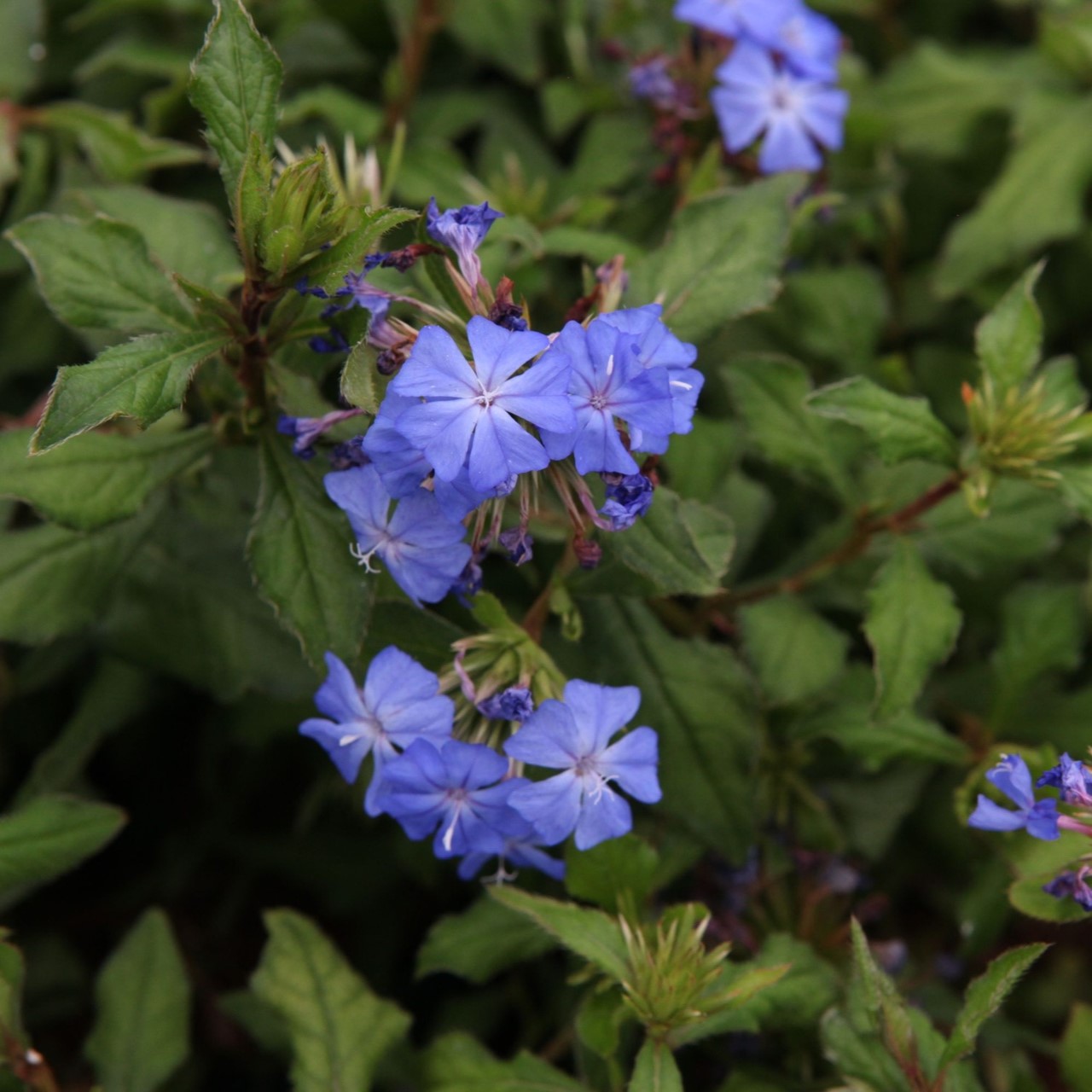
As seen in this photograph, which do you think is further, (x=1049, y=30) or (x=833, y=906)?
(x=1049, y=30)

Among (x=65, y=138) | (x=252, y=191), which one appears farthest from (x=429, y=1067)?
(x=65, y=138)

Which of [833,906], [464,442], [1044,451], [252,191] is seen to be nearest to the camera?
[464,442]

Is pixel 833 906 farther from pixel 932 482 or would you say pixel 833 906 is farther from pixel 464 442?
pixel 464 442

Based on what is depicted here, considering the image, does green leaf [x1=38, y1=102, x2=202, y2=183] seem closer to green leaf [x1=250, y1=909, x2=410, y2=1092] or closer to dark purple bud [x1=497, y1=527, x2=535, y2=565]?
dark purple bud [x1=497, y1=527, x2=535, y2=565]

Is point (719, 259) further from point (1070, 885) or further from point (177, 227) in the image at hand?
point (1070, 885)

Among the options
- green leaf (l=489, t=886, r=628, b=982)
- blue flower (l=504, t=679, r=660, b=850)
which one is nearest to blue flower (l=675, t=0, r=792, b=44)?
blue flower (l=504, t=679, r=660, b=850)

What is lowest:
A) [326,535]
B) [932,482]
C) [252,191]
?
[932,482]

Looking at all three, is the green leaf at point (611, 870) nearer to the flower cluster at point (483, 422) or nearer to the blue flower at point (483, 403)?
A: the flower cluster at point (483, 422)
